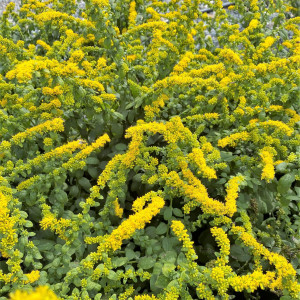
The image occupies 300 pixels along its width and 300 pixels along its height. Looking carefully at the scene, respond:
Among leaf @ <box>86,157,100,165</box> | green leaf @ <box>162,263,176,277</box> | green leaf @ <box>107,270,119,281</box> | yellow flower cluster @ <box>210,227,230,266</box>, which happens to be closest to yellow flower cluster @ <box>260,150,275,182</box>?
yellow flower cluster @ <box>210,227,230,266</box>

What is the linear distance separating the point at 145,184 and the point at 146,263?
627 mm

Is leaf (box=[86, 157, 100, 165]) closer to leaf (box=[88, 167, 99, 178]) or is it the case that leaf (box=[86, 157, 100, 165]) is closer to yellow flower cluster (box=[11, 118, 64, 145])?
leaf (box=[88, 167, 99, 178])

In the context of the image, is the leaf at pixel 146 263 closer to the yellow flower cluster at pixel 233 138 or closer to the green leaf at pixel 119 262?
the green leaf at pixel 119 262

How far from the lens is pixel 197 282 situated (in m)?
1.58

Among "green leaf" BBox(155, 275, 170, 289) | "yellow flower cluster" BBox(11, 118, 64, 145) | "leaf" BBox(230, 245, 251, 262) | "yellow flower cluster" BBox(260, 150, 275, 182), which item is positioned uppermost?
"yellow flower cluster" BBox(11, 118, 64, 145)

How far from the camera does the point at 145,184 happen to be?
7.39 feet

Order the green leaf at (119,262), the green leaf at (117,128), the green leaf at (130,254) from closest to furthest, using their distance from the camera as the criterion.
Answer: the green leaf at (119,262) < the green leaf at (130,254) < the green leaf at (117,128)

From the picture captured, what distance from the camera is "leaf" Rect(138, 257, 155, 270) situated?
5.62 feet

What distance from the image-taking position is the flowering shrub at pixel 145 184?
159 centimetres

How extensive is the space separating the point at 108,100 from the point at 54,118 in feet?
1.20

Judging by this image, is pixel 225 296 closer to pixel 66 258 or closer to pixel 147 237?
pixel 147 237

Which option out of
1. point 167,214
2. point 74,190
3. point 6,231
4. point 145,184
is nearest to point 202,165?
point 167,214

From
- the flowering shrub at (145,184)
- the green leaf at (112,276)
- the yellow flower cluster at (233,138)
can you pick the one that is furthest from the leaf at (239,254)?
the green leaf at (112,276)

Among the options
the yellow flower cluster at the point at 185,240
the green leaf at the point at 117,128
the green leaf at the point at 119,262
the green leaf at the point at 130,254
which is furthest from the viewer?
the green leaf at the point at 117,128
